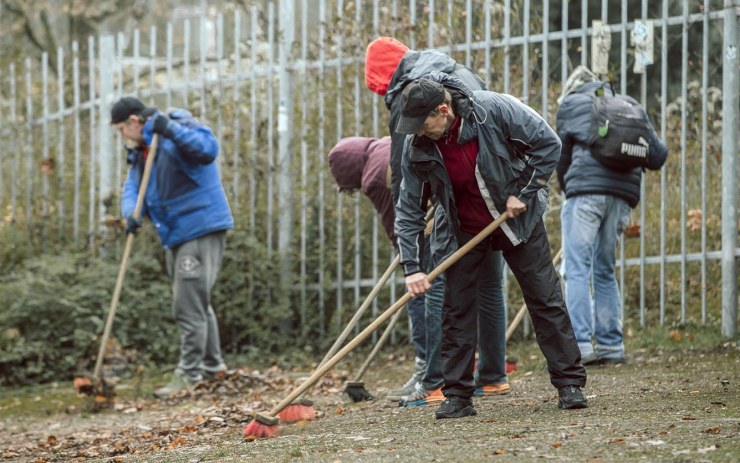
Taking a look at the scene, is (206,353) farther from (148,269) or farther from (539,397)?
(539,397)

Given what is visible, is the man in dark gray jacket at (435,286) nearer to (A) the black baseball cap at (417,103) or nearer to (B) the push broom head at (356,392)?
(B) the push broom head at (356,392)

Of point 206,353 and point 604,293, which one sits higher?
point 604,293

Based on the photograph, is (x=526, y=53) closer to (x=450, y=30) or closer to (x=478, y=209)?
(x=450, y=30)

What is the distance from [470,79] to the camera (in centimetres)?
636

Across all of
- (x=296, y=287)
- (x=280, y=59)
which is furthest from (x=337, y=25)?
(x=296, y=287)

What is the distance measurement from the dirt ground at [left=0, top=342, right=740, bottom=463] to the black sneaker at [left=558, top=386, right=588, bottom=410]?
60 mm

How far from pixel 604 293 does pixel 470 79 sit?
6.17 feet

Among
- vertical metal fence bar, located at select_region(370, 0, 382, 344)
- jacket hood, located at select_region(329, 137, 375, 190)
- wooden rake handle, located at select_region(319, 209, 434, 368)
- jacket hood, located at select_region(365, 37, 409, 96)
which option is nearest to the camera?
jacket hood, located at select_region(365, 37, 409, 96)

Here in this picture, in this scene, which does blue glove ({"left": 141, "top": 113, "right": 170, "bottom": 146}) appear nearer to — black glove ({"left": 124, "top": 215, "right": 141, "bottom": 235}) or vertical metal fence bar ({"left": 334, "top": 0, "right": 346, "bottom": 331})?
black glove ({"left": 124, "top": 215, "right": 141, "bottom": 235})

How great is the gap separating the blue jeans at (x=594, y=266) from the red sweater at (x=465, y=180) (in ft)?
5.53

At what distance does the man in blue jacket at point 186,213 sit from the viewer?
8.52m

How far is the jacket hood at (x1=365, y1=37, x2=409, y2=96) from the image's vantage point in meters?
6.55

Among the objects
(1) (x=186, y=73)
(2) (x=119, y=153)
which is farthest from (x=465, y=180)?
(2) (x=119, y=153)

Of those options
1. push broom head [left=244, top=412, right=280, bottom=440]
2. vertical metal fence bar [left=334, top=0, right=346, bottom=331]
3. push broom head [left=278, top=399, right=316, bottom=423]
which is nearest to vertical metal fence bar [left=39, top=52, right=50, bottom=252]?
vertical metal fence bar [left=334, top=0, right=346, bottom=331]
